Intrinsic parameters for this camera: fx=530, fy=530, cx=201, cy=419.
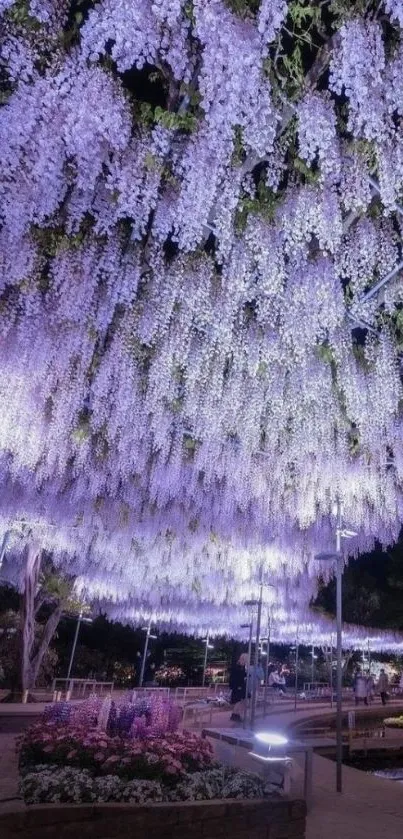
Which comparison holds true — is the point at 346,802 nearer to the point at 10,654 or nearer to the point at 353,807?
the point at 353,807

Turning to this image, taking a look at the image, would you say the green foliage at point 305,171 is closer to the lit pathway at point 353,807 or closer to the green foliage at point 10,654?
the lit pathway at point 353,807

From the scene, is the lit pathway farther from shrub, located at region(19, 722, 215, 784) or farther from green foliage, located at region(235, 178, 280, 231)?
green foliage, located at region(235, 178, 280, 231)

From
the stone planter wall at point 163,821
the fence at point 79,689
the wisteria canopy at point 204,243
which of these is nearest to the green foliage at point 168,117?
the wisteria canopy at point 204,243

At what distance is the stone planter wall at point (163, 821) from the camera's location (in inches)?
142

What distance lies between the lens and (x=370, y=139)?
3.57 meters

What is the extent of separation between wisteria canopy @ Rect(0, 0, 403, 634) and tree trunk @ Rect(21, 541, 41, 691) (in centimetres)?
483

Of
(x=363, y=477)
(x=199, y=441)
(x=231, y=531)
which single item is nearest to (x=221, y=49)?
(x=199, y=441)

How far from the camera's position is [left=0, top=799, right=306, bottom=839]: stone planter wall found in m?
3.60

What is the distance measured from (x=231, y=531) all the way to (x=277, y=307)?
8642mm

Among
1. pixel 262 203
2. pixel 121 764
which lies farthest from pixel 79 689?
pixel 262 203

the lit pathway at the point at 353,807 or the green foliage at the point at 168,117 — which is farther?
the lit pathway at the point at 353,807

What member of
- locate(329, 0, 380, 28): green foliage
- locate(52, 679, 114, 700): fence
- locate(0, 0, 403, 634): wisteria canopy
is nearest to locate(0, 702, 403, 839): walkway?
locate(0, 0, 403, 634): wisteria canopy

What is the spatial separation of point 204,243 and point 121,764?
4.68 meters

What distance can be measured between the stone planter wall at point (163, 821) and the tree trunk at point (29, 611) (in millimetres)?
10625
